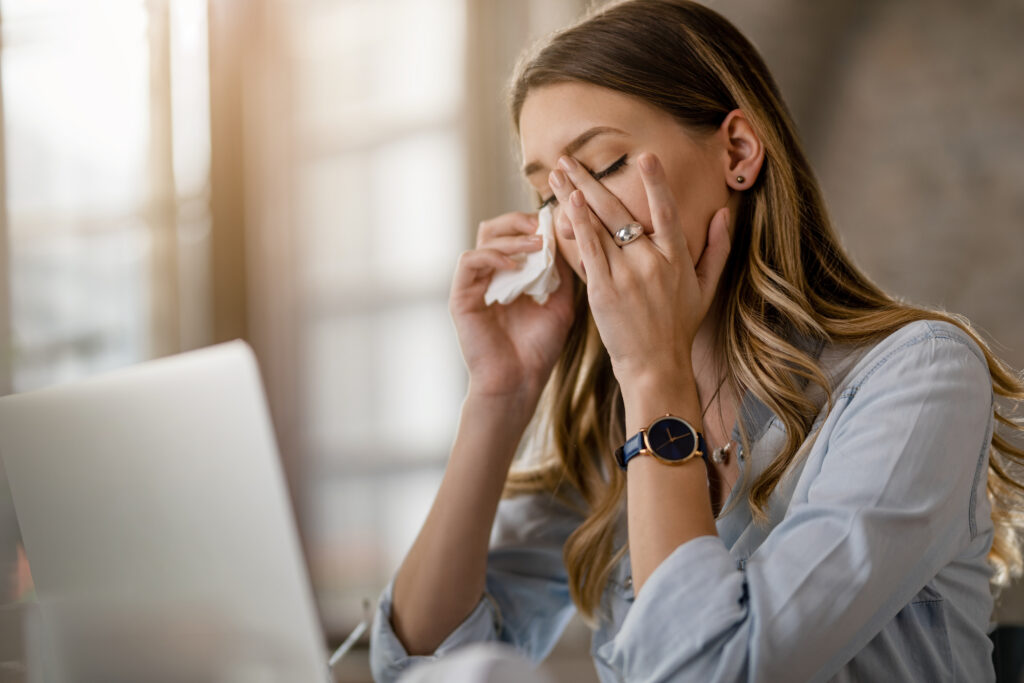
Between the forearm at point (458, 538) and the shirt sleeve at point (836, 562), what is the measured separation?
42cm

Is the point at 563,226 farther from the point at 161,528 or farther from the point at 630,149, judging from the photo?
the point at 161,528

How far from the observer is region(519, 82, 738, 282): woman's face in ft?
3.48

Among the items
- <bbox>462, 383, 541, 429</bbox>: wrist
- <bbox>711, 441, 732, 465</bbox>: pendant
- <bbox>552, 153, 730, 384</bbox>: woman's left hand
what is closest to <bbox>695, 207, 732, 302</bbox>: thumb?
<bbox>552, 153, 730, 384</bbox>: woman's left hand

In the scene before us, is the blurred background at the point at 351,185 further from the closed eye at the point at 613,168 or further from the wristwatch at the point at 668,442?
the wristwatch at the point at 668,442

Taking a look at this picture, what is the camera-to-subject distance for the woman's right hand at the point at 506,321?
4.13 feet

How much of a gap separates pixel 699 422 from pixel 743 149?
0.44 meters

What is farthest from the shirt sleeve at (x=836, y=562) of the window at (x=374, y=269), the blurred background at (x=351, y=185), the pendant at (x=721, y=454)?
the window at (x=374, y=269)

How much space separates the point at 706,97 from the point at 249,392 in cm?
71

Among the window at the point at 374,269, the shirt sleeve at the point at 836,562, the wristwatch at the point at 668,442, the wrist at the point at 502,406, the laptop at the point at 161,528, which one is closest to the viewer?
the laptop at the point at 161,528

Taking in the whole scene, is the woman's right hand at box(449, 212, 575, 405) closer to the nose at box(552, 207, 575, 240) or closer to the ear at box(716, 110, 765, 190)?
the nose at box(552, 207, 575, 240)

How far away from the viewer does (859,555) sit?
754 mm

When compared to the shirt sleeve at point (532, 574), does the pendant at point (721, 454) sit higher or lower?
higher

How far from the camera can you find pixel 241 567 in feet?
2.29

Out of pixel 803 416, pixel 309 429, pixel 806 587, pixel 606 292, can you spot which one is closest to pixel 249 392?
pixel 606 292
